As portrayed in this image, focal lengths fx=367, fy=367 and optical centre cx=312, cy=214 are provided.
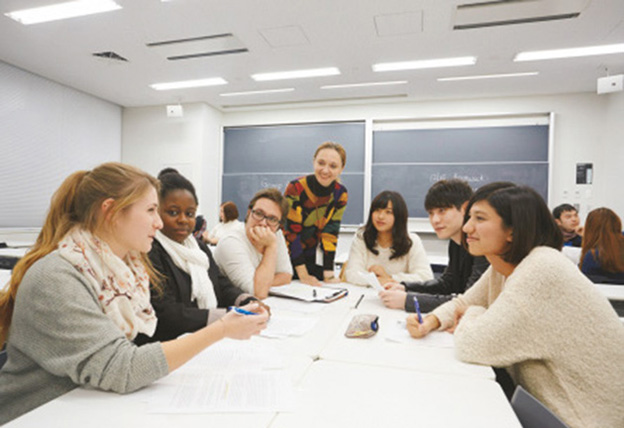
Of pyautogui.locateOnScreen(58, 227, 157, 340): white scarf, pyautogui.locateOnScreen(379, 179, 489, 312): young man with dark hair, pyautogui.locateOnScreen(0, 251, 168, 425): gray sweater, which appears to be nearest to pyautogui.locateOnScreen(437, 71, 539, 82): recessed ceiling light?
pyautogui.locateOnScreen(379, 179, 489, 312): young man with dark hair

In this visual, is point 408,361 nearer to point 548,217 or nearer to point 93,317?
point 548,217

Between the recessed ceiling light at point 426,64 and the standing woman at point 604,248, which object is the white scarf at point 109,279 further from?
the recessed ceiling light at point 426,64

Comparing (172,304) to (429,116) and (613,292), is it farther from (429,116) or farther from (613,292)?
(429,116)

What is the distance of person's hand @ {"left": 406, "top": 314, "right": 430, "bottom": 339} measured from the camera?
1.33 metres

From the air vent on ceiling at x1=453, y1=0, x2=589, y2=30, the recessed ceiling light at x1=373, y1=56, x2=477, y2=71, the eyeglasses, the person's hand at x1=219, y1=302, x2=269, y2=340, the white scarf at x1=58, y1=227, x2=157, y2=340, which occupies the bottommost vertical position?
the person's hand at x1=219, y1=302, x2=269, y2=340

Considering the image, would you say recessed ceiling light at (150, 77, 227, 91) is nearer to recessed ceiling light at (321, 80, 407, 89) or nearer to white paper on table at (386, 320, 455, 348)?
recessed ceiling light at (321, 80, 407, 89)

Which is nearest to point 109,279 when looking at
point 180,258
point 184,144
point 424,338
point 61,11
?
point 180,258

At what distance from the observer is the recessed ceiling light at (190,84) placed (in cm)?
515

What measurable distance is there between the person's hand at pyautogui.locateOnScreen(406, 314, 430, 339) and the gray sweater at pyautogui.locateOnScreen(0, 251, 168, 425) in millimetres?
858

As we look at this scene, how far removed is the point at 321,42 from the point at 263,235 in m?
2.67

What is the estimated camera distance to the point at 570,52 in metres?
4.02

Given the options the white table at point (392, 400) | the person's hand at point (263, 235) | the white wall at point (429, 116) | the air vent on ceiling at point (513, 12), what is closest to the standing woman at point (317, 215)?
the person's hand at point (263, 235)

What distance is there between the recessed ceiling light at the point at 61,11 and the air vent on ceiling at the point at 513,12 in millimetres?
3119

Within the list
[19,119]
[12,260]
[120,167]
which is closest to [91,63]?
[19,119]
